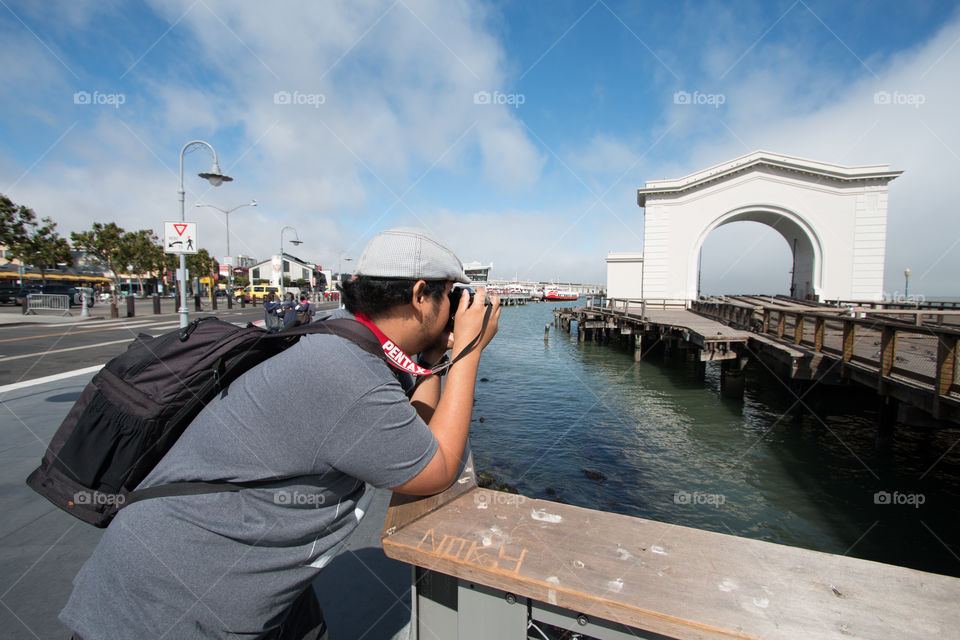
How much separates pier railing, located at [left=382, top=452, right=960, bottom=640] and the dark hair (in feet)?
2.16

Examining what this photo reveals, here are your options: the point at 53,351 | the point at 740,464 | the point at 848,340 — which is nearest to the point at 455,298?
the point at 740,464

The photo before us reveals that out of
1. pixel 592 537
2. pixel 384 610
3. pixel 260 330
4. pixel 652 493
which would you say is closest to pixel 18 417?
pixel 384 610

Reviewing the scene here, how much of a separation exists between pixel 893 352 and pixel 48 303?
34.4m

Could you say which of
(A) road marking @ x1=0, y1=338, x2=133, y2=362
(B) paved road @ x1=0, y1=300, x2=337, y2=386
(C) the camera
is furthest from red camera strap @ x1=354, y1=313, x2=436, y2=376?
(A) road marking @ x1=0, y1=338, x2=133, y2=362

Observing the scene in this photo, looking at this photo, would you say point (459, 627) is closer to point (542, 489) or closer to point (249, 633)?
point (249, 633)

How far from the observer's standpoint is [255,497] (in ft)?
3.61

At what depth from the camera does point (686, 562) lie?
119 centimetres

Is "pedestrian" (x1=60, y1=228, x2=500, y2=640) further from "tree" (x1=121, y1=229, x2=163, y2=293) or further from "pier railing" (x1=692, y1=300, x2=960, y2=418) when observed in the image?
"tree" (x1=121, y1=229, x2=163, y2=293)

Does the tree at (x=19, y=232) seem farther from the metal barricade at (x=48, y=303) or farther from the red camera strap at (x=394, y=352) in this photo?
the red camera strap at (x=394, y=352)

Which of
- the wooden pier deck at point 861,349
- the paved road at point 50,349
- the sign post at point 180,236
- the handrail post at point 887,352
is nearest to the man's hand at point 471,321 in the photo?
the paved road at point 50,349

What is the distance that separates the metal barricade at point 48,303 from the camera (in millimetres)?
23547

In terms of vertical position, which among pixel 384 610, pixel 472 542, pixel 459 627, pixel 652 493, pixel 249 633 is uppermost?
pixel 472 542

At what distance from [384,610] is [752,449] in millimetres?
9489

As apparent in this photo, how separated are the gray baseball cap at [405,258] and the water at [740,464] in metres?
6.18
